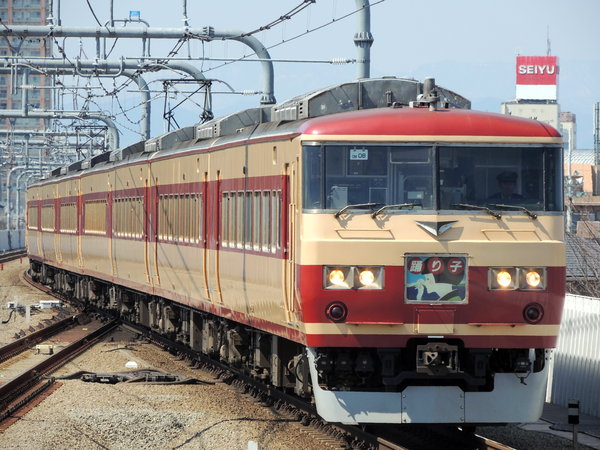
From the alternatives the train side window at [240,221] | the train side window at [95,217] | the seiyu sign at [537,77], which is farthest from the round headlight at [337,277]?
the seiyu sign at [537,77]

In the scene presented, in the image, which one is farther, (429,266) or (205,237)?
(205,237)

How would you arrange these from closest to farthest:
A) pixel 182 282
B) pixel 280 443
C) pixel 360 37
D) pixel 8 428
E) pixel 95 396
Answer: pixel 280 443, pixel 8 428, pixel 95 396, pixel 360 37, pixel 182 282

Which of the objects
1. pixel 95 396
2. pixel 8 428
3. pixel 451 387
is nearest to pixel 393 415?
pixel 451 387

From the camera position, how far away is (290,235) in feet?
37.4

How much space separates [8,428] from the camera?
12.8m

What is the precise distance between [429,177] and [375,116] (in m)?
0.71

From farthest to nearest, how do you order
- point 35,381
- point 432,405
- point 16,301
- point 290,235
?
point 16,301
point 35,381
point 290,235
point 432,405

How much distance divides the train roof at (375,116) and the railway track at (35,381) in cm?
370

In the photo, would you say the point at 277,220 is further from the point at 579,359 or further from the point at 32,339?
the point at 32,339

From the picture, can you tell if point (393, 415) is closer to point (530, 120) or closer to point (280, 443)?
point (280, 443)

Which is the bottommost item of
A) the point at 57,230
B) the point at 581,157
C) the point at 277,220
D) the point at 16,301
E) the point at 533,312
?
the point at 16,301

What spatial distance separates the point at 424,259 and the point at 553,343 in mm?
1384

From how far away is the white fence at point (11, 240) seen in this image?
69.3m

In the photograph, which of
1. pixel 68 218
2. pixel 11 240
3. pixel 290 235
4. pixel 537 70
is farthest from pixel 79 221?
pixel 537 70
